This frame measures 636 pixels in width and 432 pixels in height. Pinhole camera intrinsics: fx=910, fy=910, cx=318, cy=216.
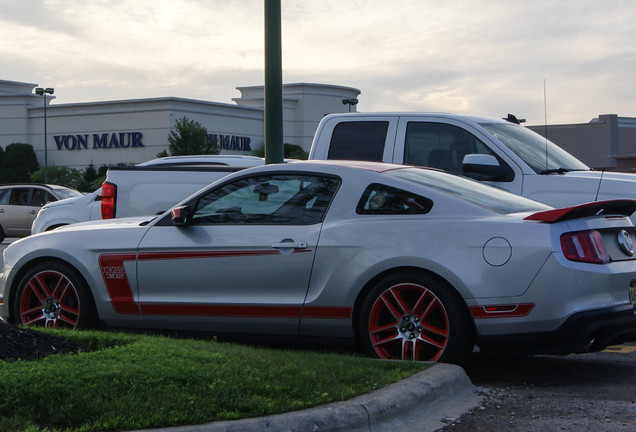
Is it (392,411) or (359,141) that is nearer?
(392,411)

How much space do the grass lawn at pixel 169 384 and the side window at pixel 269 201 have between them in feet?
3.82

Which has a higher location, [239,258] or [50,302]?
[239,258]

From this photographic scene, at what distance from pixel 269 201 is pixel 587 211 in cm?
225

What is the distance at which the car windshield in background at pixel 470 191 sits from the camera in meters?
6.32

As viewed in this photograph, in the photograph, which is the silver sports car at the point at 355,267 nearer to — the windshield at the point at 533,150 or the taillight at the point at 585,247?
the taillight at the point at 585,247

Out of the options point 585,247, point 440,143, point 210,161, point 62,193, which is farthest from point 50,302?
point 62,193

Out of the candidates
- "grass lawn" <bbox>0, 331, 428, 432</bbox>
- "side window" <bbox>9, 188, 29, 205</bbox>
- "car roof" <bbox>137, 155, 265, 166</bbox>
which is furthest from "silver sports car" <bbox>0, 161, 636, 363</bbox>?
"side window" <bbox>9, 188, 29, 205</bbox>

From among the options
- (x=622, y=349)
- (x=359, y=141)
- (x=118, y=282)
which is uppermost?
(x=359, y=141)

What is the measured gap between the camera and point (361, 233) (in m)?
6.25

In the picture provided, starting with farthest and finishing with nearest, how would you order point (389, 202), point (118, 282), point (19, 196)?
point (19, 196), point (118, 282), point (389, 202)

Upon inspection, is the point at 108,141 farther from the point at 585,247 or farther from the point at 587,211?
the point at 585,247

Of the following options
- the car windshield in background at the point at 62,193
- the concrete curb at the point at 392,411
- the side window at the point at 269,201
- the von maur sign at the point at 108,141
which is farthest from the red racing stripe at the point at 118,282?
the von maur sign at the point at 108,141

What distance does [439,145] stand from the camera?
8.95 m

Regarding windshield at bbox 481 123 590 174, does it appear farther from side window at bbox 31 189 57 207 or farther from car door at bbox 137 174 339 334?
side window at bbox 31 189 57 207
